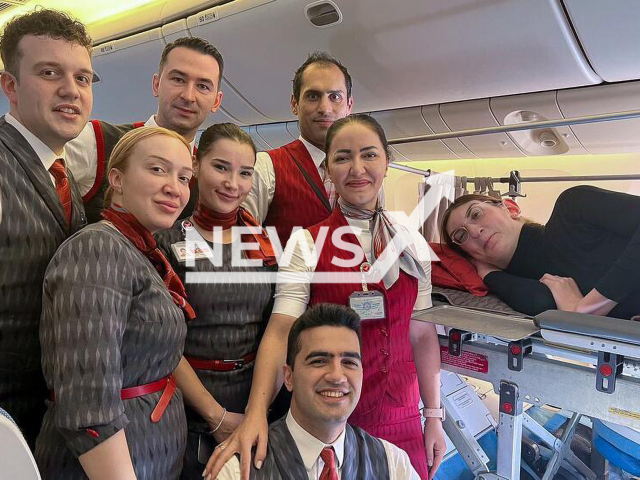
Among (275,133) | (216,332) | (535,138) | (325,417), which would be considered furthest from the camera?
(275,133)

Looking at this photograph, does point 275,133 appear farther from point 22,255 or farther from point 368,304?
point 22,255

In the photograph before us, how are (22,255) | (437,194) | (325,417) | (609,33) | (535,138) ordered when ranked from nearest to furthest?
(22,255)
(325,417)
(609,33)
(437,194)
(535,138)

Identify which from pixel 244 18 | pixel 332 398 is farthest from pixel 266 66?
pixel 332 398

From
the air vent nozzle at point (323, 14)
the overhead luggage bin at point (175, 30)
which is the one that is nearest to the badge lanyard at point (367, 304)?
the air vent nozzle at point (323, 14)

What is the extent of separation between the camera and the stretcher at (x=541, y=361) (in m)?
1.66

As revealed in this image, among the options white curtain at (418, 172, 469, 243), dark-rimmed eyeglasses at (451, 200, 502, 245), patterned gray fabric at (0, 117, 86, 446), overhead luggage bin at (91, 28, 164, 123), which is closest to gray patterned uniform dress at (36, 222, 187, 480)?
patterned gray fabric at (0, 117, 86, 446)

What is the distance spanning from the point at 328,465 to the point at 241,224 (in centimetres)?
88

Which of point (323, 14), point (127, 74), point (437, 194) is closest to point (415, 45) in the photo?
point (323, 14)

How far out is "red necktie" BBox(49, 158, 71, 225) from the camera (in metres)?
1.37

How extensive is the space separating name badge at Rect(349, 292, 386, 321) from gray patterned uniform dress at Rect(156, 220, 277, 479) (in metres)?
0.36

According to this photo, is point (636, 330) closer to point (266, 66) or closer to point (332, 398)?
point (332, 398)

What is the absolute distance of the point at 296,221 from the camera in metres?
2.07

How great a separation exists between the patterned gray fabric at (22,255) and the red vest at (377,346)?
86cm

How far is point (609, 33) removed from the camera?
246 centimetres
